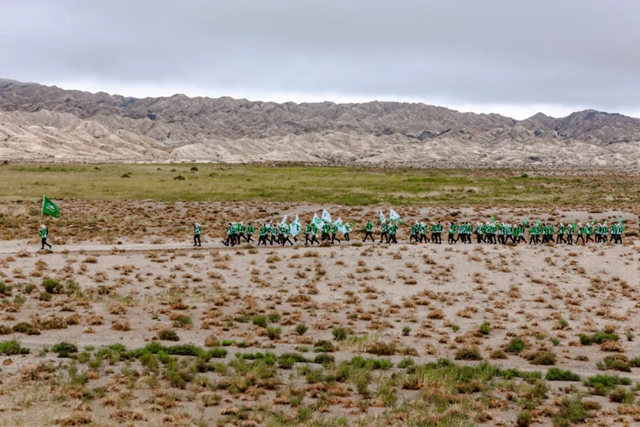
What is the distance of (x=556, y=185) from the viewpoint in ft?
326

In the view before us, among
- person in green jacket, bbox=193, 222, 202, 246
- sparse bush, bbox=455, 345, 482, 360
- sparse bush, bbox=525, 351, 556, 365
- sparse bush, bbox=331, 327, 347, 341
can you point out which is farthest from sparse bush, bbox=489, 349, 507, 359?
person in green jacket, bbox=193, 222, 202, 246

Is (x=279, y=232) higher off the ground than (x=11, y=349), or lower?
higher

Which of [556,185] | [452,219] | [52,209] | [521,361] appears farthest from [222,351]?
[556,185]

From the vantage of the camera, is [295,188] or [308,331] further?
[295,188]

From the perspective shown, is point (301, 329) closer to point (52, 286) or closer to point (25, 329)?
point (25, 329)

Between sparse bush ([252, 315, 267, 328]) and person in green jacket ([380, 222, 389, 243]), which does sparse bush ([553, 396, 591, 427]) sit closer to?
sparse bush ([252, 315, 267, 328])

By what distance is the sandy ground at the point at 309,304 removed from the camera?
16000 mm

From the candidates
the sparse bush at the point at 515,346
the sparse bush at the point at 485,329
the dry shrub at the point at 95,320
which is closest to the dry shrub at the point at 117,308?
the dry shrub at the point at 95,320

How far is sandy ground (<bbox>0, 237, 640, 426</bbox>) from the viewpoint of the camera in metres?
→ 16.0

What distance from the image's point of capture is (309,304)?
28016mm

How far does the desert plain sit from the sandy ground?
10cm

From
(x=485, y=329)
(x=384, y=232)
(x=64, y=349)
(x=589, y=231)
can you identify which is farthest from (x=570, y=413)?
(x=589, y=231)

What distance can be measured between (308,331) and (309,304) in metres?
4.30

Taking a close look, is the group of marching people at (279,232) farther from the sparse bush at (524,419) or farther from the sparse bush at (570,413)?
the sparse bush at (524,419)
